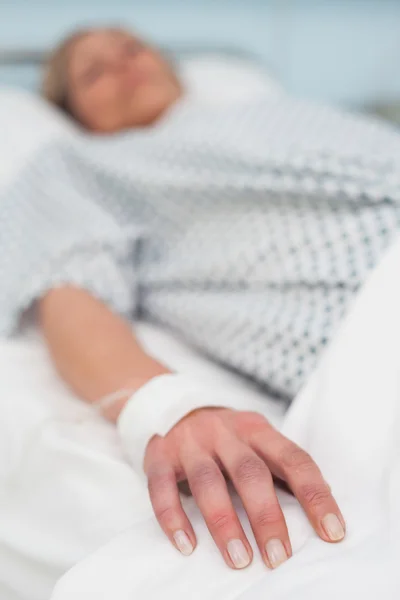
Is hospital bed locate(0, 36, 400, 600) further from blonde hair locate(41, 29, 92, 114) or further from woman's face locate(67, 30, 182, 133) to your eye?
blonde hair locate(41, 29, 92, 114)

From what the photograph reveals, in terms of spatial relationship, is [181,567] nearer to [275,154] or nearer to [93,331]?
[93,331]

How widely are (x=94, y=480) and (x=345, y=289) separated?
1.10ft

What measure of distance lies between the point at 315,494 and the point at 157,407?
0.18 m

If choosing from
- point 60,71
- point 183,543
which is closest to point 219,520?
point 183,543

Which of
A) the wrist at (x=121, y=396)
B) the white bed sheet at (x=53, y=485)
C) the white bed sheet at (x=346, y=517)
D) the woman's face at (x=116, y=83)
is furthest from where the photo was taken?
the woman's face at (x=116, y=83)

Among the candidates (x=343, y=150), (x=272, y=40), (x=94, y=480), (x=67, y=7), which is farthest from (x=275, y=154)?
(x=272, y=40)

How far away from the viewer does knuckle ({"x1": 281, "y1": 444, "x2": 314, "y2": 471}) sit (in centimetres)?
48

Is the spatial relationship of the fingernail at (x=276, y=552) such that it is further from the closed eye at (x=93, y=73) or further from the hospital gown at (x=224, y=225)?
the closed eye at (x=93, y=73)

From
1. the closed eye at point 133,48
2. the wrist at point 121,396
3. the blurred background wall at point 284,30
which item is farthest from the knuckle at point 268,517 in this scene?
the blurred background wall at point 284,30

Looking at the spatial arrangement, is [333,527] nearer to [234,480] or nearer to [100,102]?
[234,480]

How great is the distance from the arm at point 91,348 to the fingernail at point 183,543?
0.21m

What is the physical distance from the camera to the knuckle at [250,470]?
47 cm

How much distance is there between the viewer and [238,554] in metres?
0.42

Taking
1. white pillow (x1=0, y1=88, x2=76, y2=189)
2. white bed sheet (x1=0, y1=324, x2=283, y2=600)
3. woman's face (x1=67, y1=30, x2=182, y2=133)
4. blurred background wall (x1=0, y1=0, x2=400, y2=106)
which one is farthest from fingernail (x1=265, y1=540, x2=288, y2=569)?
blurred background wall (x1=0, y1=0, x2=400, y2=106)
